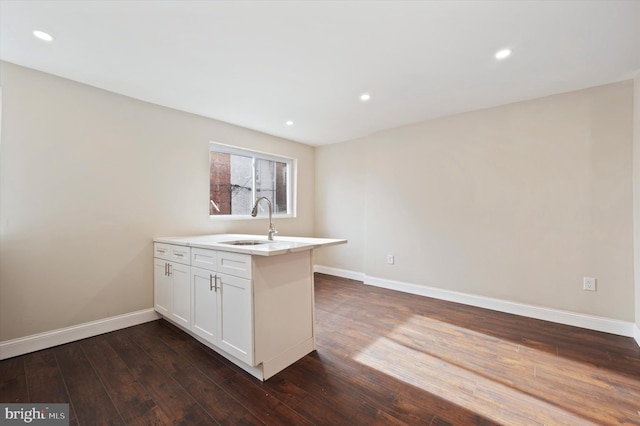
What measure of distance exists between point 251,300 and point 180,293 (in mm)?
1097

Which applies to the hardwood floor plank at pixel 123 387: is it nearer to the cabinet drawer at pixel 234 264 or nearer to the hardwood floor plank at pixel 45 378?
the hardwood floor plank at pixel 45 378

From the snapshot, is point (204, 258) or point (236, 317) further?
point (204, 258)

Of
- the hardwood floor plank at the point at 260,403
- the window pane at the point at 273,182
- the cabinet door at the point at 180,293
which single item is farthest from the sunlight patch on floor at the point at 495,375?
the window pane at the point at 273,182

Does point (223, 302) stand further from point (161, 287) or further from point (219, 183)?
point (219, 183)

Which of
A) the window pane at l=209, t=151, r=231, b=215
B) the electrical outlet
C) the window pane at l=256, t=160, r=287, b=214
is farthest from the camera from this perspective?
the window pane at l=256, t=160, r=287, b=214

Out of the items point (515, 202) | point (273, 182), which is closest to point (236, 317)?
point (273, 182)

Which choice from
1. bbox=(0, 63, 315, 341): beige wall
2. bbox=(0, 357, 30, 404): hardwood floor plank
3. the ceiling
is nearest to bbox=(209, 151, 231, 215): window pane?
bbox=(0, 63, 315, 341): beige wall

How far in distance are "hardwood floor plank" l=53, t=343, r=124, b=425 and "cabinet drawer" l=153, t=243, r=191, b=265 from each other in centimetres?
96

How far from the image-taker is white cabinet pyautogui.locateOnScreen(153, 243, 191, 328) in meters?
2.37

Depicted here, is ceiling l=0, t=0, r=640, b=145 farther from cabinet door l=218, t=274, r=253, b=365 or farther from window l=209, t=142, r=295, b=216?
cabinet door l=218, t=274, r=253, b=365

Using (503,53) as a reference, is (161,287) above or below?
below

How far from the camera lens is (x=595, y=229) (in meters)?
2.59
